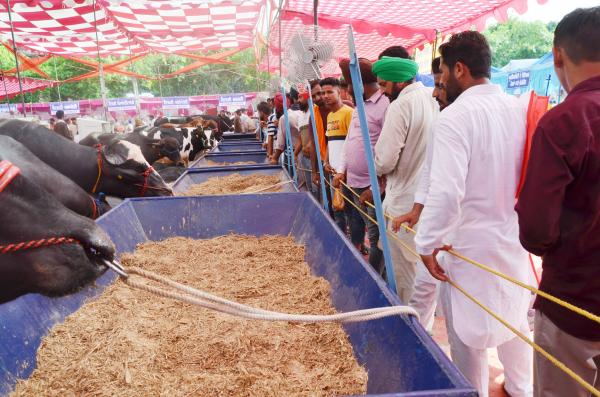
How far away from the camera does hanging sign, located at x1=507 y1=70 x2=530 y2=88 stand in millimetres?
10478

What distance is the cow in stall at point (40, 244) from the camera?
4.19ft

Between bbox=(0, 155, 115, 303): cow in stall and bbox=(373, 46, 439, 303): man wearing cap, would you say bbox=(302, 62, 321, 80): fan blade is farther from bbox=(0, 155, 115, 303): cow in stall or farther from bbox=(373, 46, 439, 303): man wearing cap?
bbox=(0, 155, 115, 303): cow in stall

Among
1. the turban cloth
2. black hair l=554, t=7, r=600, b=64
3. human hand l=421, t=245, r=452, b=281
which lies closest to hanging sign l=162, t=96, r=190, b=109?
the turban cloth

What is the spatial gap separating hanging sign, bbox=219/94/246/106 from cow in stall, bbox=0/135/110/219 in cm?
2343

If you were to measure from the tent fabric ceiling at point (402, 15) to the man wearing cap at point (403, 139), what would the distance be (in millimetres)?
3330

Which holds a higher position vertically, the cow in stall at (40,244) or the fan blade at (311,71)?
the fan blade at (311,71)

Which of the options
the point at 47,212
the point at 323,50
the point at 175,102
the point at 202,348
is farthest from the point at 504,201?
the point at 175,102

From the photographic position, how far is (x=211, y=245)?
3322 millimetres

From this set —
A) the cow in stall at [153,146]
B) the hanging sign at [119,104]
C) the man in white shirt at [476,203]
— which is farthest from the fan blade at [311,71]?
the hanging sign at [119,104]

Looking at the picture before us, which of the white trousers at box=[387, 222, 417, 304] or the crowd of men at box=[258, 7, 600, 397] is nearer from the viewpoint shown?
the crowd of men at box=[258, 7, 600, 397]

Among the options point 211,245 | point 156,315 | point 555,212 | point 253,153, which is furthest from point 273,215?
point 253,153

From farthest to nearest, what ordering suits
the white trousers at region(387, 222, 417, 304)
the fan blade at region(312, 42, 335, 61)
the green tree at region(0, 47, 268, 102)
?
the green tree at region(0, 47, 268, 102) < the fan blade at region(312, 42, 335, 61) < the white trousers at region(387, 222, 417, 304)

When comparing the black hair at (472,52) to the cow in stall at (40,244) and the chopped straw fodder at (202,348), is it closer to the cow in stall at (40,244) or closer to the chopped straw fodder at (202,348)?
the chopped straw fodder at (202,348)

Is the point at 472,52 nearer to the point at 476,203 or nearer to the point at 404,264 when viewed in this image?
the point at 476,203
